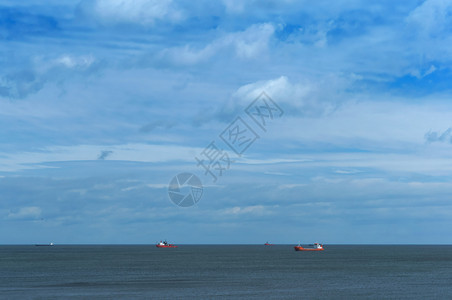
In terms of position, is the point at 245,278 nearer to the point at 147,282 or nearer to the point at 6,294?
the point at 147,282

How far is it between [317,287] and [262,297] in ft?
77.7

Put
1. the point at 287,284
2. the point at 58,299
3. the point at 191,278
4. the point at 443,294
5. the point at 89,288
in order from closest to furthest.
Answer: the point at 58,299, the point at 443,294, the point at 89,288, the point at 287,284, the point at 191,278

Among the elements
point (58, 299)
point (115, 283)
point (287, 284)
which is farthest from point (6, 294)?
point (287, 284)

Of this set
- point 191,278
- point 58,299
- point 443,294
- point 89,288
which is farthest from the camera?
point 191,278

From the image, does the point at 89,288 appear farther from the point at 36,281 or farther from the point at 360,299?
the point at 360,299

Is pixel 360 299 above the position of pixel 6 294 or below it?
below

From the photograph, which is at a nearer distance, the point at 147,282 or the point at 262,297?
the point at 262,297

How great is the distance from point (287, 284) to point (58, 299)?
53.3 meters

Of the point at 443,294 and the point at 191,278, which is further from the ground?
the point at 191,278

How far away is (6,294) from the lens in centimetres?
10400

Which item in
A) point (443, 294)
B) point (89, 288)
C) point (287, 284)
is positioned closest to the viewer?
point (443, 294)

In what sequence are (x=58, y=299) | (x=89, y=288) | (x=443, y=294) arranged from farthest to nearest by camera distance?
(x=89, y=288) → (x=443, y=294) → (x=58, y=299)

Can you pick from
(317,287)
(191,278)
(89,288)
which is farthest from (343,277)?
(89,288)

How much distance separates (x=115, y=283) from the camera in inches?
5084
